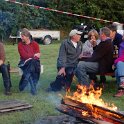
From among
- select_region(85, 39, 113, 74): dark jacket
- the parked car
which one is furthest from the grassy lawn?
the parked car

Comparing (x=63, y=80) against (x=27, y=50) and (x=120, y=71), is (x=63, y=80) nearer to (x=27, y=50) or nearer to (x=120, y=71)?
(x=27, y=50)

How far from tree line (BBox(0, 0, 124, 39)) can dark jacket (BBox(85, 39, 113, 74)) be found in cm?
1441

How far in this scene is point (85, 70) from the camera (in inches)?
364

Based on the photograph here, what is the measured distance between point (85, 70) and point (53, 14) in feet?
65.5

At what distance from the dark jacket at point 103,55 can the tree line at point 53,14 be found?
47.3 ft

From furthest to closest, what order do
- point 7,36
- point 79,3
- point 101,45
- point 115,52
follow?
point 79,3 → point 7,36 → point 115,52 → point 101,45

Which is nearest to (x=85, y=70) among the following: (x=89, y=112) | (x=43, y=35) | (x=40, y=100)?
(x=40, y=100)

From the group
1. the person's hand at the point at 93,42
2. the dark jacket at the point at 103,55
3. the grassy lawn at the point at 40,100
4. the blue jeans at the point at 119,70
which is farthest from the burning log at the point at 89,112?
the person's hand at the point at 93,42

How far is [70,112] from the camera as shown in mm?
6270

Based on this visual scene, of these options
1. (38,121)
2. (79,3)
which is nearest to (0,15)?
(79,3)

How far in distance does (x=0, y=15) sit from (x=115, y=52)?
605 inches

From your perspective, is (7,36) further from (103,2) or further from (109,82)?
(109,82)

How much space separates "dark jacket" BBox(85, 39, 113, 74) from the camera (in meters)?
9.22

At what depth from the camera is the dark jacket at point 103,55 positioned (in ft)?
30.2
